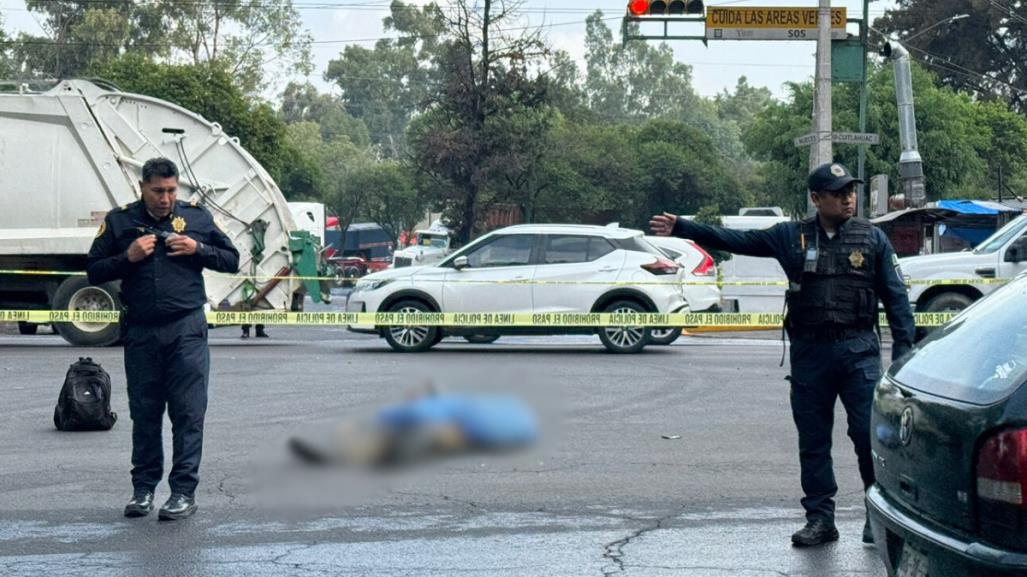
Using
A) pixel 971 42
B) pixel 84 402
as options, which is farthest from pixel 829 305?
pixel 971 42

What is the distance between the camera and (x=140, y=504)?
775 centimetres

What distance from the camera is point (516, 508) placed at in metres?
8.05

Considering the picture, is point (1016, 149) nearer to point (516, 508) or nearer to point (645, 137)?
point (645, 137)

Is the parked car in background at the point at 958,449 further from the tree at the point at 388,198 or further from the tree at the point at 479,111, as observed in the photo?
the tree at the point at 388,198

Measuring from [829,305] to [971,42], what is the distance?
175 ft

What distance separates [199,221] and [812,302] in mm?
3307

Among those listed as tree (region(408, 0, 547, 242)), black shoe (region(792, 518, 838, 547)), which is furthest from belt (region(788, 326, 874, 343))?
tree (region(408, 0, 547, 242))

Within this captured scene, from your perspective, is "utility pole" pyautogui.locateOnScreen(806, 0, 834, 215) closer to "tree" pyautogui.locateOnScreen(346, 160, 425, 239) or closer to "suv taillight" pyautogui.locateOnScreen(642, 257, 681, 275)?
"suv taillight" pyautogui.locateOnScreen(642, 257, 681, 275)

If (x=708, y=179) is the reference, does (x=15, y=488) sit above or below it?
below

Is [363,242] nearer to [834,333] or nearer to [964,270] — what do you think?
[964,270]

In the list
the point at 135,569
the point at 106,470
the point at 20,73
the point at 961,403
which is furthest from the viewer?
the point at 20,73

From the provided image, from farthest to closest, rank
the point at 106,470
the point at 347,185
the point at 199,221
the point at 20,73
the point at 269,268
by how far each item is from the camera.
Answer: the point at 347,185 → the point at 20,73 → the point at 269,268 → the point at 106,470 → the point at 199,221

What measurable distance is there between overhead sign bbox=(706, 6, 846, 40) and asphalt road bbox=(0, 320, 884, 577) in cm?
1195

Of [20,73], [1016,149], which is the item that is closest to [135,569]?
[1016,149]
